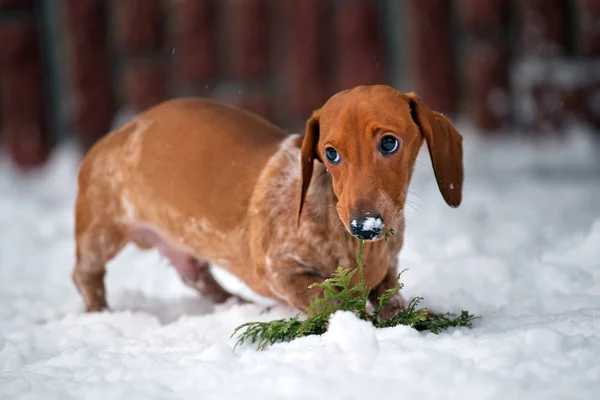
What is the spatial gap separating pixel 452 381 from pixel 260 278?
3.29 feet

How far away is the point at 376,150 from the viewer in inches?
88.3

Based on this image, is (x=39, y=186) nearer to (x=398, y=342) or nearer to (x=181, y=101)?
(x=181, y=101)

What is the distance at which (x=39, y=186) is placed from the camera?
5816mm

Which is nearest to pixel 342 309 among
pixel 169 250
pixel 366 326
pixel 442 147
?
pixel 366 326

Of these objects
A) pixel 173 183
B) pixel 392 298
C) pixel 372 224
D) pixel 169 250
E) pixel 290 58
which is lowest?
pixel 169 250

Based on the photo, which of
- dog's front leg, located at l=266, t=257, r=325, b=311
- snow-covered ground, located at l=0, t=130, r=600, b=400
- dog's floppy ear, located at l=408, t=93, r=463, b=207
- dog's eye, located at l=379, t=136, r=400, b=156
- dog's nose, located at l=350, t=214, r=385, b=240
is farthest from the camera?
dog's front leg, located at l=266, t=257, r=325, b=311

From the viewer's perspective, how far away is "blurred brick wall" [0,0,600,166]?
557 centimetres

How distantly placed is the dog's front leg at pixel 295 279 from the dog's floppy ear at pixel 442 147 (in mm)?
470

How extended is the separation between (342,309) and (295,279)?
281 millimetres

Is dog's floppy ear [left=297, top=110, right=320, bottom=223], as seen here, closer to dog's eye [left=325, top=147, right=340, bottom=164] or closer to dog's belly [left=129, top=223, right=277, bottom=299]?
dog's eye [left=325, top=147, right=340, bottom=164]

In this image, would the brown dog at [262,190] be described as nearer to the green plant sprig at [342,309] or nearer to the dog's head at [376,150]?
the dog's head at [376,150]

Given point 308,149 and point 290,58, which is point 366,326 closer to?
point 308,149

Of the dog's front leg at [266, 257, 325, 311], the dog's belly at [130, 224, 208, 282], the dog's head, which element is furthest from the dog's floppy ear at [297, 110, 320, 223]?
the dog's belly at [130, 224, 208, 282]

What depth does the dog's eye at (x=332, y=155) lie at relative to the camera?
7.57 ft
